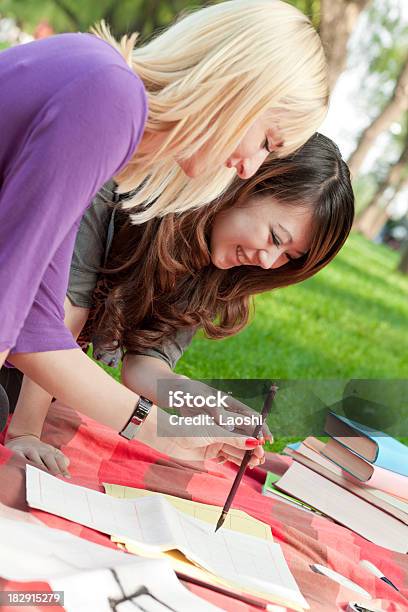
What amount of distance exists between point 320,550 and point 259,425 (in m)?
0.38

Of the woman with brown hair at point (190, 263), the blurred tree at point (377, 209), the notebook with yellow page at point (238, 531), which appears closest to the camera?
the notebook with yellow page at point (238, 531)

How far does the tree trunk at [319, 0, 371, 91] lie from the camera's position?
8898 mm

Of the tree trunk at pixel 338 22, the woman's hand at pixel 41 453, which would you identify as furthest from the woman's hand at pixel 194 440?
the tree trunk at pixel 338 22

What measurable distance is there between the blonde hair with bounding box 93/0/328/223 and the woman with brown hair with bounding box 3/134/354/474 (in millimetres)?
452

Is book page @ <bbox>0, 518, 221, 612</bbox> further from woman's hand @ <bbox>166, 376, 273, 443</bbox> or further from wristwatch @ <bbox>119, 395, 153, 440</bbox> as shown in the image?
woman's hand @ <bbox>166, 376, 273, 443</bbox>

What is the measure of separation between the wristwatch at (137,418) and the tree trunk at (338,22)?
7.46m

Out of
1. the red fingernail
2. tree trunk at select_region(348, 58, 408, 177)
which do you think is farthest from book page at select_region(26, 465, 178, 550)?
tree trunk at select_region(348, 58, 408, 177)

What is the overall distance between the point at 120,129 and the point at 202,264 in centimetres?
97

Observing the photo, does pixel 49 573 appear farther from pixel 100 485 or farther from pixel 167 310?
pixel 167 310

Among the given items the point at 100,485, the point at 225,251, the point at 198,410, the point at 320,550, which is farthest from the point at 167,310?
the point at 320,550

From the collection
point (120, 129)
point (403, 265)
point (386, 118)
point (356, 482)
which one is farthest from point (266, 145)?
point (403, 265)

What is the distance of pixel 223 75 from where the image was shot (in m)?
1.68

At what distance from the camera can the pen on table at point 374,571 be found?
2221 millimetres

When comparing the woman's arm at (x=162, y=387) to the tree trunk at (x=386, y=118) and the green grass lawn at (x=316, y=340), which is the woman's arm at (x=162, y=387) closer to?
the green grass lawn at (x=316, y=340)
